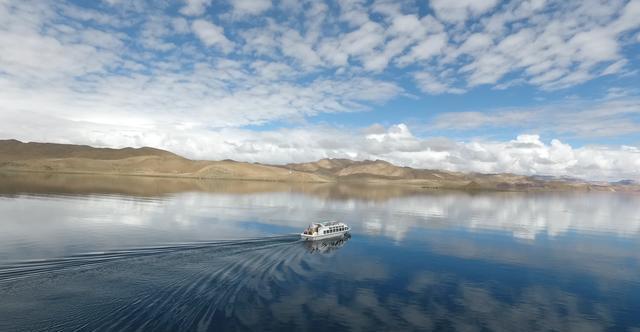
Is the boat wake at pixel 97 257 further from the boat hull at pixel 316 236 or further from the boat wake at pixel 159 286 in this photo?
the boat hull at pixel 316 236

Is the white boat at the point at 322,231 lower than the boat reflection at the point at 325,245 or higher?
higher

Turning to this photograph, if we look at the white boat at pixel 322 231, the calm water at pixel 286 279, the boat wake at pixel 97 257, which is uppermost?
the white boat at pixel 322 231

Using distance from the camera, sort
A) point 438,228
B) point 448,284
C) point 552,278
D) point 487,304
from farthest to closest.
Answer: point 438,228 → point 552,278 → point 448,284 → point 487,304

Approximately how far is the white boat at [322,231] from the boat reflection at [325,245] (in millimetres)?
776

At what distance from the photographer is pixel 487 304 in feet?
129

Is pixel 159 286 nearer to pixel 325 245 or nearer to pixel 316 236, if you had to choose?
pixel 325 245

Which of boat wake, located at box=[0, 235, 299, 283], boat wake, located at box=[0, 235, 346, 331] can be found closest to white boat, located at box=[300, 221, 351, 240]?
boat wake, located at box=[0, 235, 299, 283]

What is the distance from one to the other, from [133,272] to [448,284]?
36111 mm

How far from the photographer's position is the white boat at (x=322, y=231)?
218 ft

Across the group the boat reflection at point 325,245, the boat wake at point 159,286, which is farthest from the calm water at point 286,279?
the boat reflection at point 325,245

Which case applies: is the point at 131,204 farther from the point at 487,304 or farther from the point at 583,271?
the point at 583,271

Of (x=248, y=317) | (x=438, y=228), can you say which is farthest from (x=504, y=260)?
(x=248, y=317)

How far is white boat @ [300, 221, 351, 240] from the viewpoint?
66.4 metres

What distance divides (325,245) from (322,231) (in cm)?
372
